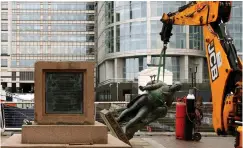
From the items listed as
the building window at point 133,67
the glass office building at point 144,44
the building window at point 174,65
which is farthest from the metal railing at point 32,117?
the building window at point 174,65

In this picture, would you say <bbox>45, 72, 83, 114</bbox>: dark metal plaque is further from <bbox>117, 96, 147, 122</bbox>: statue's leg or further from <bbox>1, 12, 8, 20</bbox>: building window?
<bbox>1, 12, 8, 20</bbox>: building window

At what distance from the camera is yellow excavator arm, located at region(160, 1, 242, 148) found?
1183 centimetres

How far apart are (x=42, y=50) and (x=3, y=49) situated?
8273 millimetres

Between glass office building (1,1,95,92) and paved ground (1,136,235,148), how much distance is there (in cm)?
8685

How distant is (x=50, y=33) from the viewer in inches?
4055

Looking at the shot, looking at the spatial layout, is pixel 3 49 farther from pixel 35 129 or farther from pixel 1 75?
pixel 35 129

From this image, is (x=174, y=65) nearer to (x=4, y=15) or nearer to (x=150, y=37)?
(x=150, y=37)

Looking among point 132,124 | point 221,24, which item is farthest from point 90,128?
point 221,24

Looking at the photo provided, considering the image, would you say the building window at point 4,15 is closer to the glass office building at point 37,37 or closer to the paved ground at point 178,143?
the glass office building at point 37,37

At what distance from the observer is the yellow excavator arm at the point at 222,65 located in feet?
38.8

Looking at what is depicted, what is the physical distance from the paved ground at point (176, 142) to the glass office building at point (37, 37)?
285 feet

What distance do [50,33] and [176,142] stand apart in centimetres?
9130

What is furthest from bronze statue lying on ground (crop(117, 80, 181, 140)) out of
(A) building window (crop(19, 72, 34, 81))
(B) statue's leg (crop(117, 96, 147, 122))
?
(A) building window (crop(19, 72, 34, 81))

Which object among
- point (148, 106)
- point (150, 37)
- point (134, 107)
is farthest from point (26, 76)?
point (148, 106)
